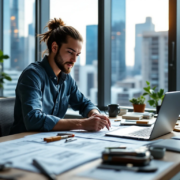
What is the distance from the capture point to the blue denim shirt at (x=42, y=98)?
4.54 feet

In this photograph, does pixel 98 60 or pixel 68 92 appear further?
pixel 98 60

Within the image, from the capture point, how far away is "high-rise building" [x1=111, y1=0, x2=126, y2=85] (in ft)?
8.73

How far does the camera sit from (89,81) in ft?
9.52

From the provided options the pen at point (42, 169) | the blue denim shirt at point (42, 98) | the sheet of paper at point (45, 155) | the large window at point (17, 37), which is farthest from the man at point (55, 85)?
the large window at point (17, 37)

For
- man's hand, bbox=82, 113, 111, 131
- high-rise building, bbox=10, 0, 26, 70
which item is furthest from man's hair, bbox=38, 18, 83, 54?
high-rise building, bbox=10, 0, 26, 70

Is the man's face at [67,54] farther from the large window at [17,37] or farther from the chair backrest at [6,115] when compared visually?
the large window at [17,37]

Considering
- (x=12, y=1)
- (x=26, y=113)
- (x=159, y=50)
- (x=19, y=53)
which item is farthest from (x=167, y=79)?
(x=12, y=1)

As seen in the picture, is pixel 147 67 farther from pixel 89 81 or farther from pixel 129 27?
pixel 89 81

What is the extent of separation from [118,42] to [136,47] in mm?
200

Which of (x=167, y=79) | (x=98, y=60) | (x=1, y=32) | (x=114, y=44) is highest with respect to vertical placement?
(x=1, y=32)

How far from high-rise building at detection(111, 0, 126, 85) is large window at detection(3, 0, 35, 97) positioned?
1.03 metres

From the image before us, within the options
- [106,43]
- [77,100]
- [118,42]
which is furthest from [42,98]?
[118,42]

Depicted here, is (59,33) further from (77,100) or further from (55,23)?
(77,100)

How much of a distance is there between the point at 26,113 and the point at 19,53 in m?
2.24
